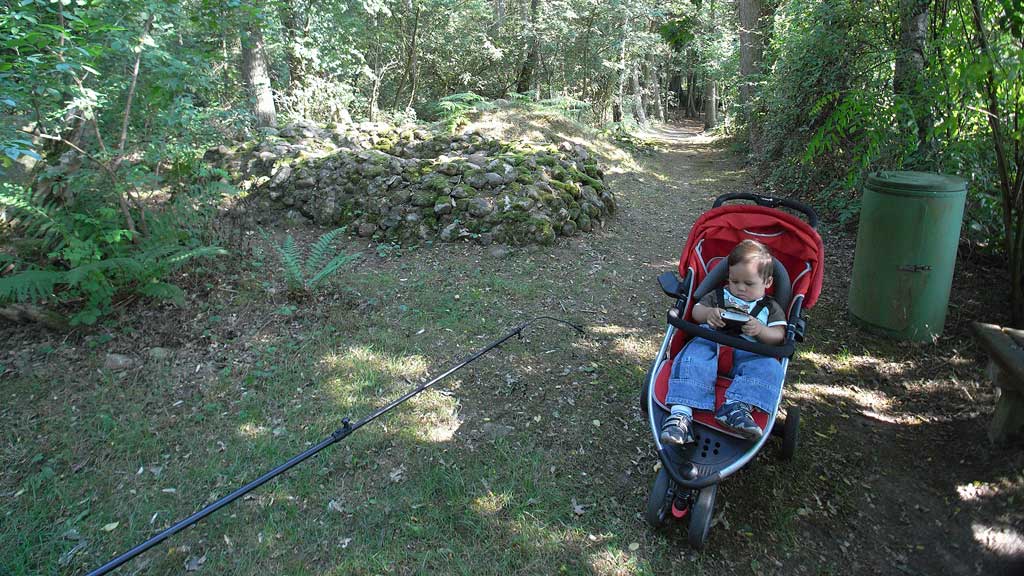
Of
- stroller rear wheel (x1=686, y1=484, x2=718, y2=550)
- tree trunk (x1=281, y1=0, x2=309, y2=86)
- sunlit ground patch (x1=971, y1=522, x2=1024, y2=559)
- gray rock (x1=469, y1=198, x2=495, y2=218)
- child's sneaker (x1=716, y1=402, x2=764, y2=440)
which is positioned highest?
tree trunk (x1=281, y1=0, x2=309, y2=86)

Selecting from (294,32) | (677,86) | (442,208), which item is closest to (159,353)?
(442,208)

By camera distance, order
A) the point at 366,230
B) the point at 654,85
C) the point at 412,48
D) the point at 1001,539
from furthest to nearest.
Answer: the point at 654,85 < the point at 412,48 < the point at 366,230 < the point at 1001,539

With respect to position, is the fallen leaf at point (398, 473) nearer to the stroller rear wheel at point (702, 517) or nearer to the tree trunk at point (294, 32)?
the stroller rear wheel at point (702, 517)

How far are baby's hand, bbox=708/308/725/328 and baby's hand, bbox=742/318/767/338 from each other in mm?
132

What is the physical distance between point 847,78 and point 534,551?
325 inches

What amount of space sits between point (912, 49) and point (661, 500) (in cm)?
542

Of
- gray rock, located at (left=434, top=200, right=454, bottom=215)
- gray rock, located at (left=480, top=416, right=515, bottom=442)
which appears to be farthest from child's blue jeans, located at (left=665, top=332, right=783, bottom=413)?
gray rock, located at (left=434, top=200, right=454, bottom=215)

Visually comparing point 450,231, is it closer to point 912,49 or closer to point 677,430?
point 677,430

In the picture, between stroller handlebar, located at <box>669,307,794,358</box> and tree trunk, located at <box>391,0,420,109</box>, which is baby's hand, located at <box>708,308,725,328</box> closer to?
stroller handlebar, located at <box>669,307,794,358</box>

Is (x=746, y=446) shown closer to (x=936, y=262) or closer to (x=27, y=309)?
(x=936, y=262)

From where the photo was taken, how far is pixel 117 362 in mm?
4137

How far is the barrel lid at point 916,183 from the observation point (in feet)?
14.3

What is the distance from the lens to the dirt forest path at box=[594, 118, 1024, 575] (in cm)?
282

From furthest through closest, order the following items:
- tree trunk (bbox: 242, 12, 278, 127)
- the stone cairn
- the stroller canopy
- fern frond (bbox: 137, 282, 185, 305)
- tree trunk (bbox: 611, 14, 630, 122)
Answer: tree trunk (bbox: 611, 14, 630, 122) < tree trunk (bbox: 242, 12, 278, 127) < the stone cairn < fern frond (bbox: 137, 282, 185, 305) < the stroller canopy
